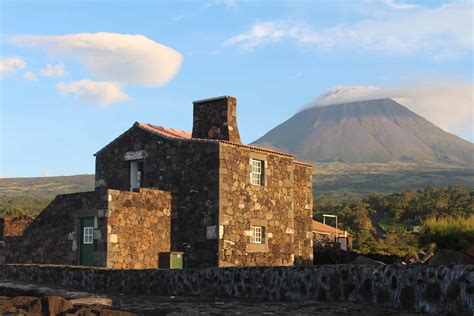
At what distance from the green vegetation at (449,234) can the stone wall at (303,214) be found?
228 inches

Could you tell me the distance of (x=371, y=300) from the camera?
1022 centimetres

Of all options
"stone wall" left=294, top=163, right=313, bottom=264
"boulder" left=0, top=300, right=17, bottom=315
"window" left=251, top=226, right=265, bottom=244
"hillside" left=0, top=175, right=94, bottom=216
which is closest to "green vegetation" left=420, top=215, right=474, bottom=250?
"window" left=251, top=226, right=265, bottom=244

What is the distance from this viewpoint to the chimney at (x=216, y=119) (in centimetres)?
2636

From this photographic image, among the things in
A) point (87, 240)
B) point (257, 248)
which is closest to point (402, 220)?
point (257, 248)

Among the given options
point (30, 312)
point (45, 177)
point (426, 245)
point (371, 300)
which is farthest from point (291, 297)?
point (45, 177)

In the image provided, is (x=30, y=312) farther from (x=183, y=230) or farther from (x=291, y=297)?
(x=183, y=230)

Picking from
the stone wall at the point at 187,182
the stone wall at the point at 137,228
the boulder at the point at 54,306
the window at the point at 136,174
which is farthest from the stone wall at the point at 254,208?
the boulder at the point at 54,306

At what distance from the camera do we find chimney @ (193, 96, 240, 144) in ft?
86.5

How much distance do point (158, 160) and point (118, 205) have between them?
324 centimetres

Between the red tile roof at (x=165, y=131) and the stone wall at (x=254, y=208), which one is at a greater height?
the red tile roof at (x=165, y=131)

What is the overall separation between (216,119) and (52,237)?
7232 millimetres

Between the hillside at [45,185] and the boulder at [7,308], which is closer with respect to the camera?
the boulder at [7,308]

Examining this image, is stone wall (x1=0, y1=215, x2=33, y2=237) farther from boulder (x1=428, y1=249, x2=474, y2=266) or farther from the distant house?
boulder (x1=428, y1=249, x2=474, y2=266)

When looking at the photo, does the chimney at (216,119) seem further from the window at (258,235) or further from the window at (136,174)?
the window at (258,235)
